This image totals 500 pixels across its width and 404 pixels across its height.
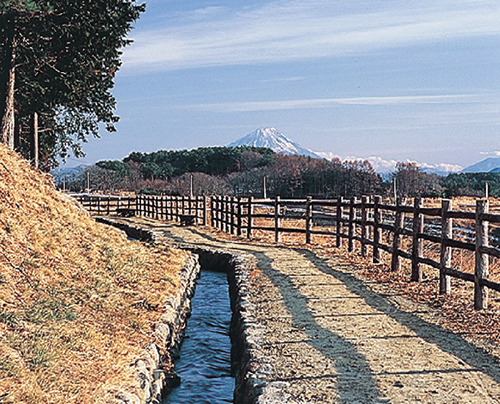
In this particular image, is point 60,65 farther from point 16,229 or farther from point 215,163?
point 215,163

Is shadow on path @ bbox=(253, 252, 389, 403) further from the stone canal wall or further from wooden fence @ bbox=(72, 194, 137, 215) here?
wooden fence @ bbox=(72, 194, 137, 215)

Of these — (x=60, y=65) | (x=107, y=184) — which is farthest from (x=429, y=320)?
(x=107, y=184)

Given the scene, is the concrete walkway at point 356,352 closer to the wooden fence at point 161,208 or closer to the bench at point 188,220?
the bench at point 188,220

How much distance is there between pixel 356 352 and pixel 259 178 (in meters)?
83.9

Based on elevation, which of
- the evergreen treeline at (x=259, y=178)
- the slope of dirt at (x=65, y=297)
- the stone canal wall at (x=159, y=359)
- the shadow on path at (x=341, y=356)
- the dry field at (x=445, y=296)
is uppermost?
the evergreen treeline at (x=259, y=178)

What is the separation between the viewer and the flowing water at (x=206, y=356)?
23.4ft

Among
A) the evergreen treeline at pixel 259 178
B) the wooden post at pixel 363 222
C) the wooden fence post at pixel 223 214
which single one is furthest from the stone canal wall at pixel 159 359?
the evergreen treeline at pixel 259 178

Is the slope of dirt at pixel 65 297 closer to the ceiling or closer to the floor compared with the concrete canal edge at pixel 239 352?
closer to the ceiling

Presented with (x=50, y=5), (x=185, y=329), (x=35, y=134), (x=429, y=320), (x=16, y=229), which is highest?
(x=50, y=5)

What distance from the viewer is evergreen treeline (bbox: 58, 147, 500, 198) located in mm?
66250

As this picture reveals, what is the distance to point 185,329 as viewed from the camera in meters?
10.2

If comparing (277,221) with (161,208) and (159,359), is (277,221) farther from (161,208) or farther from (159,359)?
(161,208)

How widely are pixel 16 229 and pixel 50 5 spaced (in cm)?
1402

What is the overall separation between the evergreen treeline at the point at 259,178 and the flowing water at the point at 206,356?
3058 centimetres
